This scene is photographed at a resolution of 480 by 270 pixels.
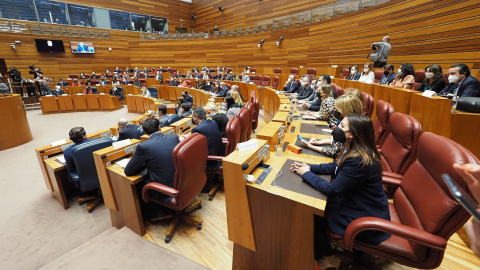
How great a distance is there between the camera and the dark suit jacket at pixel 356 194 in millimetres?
1053

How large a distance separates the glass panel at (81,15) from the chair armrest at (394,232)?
15.9 meters

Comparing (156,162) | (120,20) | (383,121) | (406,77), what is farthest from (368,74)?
(120,20)

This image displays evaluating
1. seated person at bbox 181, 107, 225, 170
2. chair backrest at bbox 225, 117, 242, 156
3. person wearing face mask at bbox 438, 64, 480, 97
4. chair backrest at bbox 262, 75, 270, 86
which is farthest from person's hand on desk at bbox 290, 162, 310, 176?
chair backrest at bbox 262, 75, 270, 86

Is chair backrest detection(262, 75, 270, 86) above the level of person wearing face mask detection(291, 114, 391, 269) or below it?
above

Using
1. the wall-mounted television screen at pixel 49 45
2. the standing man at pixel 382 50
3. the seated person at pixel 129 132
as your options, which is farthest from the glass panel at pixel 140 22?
the standing man at pixel 382 50

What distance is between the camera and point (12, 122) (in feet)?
14.4

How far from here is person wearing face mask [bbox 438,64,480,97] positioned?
2121mm

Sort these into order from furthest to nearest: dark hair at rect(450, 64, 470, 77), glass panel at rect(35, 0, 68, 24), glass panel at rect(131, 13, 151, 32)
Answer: glass panel at rect(131, 13, 151, 32)
glass panel at rect(35, 0, 68, 24)
dark hair at rect(450, 64, 470, 77)

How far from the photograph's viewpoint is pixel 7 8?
33.1 ft

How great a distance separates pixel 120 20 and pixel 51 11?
330 centimetres

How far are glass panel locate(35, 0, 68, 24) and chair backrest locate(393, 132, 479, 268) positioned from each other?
15839mm

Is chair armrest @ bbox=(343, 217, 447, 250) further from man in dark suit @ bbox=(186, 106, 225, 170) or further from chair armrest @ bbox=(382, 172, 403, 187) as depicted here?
man in dark suit @ bbox=(186, 106, 225, 170)

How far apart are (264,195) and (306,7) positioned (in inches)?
440

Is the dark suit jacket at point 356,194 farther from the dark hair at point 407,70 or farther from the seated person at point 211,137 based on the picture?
the dark hair at point 407,70
